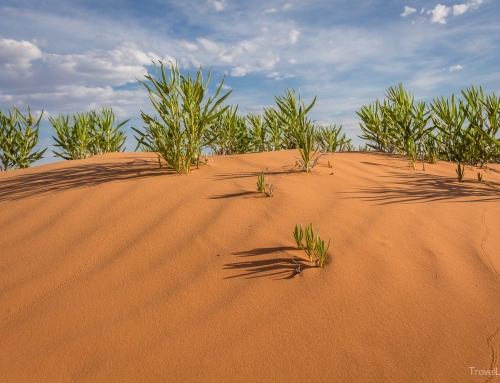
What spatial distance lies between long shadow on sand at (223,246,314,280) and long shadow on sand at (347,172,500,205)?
1.08 metres

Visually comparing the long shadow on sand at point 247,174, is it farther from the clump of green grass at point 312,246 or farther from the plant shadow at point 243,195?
the clump of green grass at point 312,246

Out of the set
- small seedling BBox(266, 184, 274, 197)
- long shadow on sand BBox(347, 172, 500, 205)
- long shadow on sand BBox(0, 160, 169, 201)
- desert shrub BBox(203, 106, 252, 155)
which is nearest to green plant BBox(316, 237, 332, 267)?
small seedling BBox(266, 184, 274, 197)

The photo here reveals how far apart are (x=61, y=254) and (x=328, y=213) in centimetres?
168

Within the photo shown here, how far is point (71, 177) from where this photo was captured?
381cm

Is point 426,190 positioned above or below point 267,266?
above

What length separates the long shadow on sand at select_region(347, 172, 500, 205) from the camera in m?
3.11

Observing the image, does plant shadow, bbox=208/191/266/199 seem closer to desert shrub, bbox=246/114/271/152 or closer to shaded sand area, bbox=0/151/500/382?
shaded sand area, bbox=0/151/500/382

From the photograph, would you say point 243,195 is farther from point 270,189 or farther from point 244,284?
point 244,284

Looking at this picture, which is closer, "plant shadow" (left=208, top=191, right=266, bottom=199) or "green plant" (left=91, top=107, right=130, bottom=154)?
"plant shadow" (left=208, top=191, right=266, bottom=199)

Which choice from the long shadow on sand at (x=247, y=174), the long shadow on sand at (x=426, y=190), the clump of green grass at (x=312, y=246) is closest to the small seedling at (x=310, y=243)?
the clump of green grass at (x=312, y=246)

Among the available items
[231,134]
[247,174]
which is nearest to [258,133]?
[231,134]

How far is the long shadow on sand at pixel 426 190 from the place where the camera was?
311 cm

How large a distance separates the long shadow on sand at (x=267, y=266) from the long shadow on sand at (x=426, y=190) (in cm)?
108

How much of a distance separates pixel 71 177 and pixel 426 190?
313 cm
